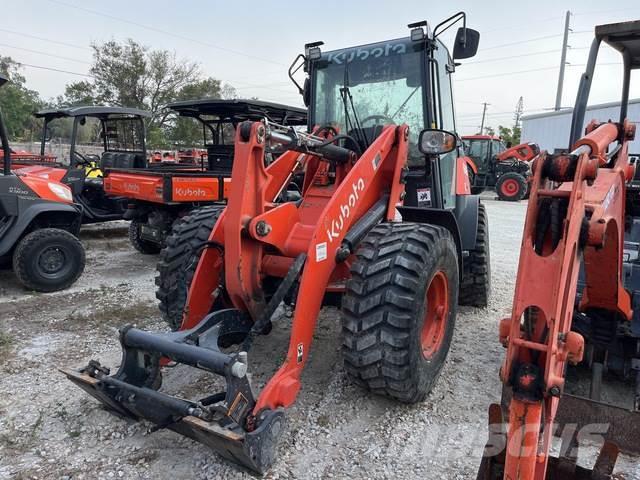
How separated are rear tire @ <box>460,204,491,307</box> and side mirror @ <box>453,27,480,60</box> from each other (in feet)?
5.85

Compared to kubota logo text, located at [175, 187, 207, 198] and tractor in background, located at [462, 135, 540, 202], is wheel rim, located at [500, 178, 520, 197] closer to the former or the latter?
tractor in background, located at [462, 135, 540, 202]

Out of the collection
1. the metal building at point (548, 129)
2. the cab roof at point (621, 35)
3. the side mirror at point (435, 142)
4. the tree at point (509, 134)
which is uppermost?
the tree at point (509, 134)

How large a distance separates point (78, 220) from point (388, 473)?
521 cm

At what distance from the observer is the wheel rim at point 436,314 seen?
3490 mm

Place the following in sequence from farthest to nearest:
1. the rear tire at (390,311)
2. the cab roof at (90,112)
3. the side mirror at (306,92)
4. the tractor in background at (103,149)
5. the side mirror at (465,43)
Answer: the tractor in background at (103,149), the cab roof at (90,112), the side mirror at (306,92), the side mirror at (465,43), the rear tire at (390,311)

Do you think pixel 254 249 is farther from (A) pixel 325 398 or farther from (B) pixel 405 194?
(B) pixel 405 194

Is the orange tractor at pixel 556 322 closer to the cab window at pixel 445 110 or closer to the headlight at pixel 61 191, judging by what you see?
the cab window at pixel 445 110

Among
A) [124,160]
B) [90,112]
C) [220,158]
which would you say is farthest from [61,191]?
[220,158]

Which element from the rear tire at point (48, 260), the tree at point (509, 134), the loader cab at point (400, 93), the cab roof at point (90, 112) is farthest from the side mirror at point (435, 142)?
the tree at point (509, 134)

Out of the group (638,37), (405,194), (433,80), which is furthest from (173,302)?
(638,37)

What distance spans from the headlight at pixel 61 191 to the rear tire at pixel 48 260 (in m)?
0.50

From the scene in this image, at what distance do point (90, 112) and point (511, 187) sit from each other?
1482cm

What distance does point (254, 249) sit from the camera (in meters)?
3.08

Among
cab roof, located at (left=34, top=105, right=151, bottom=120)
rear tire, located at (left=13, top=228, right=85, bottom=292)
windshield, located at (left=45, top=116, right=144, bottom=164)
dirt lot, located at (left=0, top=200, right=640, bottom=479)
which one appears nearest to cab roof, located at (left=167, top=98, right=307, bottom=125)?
cab roof, located at (left=34, top=105, right=151, bottom=120)
